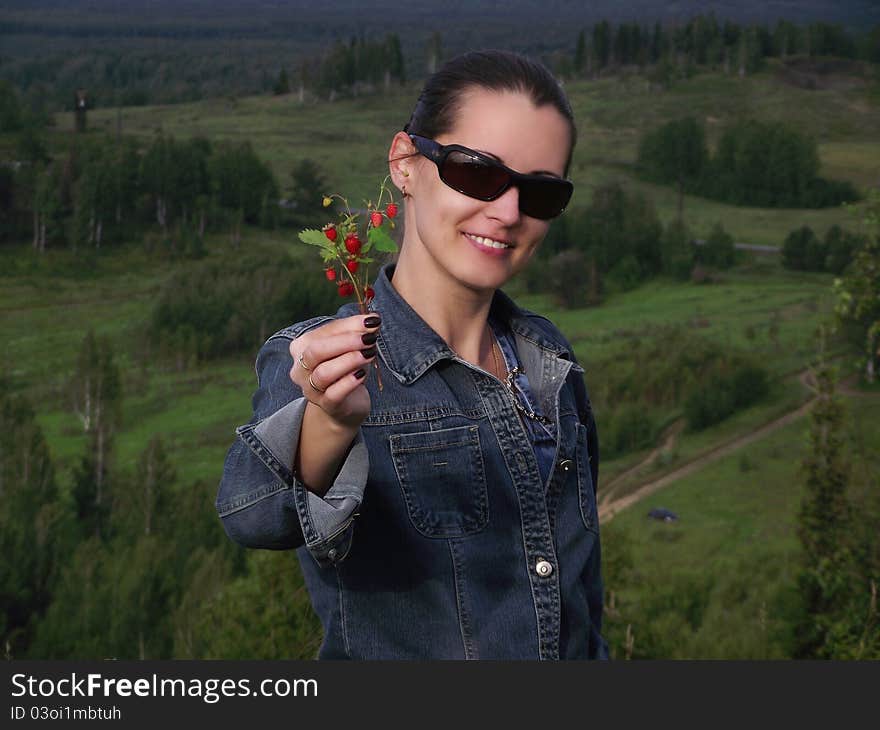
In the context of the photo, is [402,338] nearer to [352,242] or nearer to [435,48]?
[352,242]

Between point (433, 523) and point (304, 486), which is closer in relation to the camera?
point (304, 486)

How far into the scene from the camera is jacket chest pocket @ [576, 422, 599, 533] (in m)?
2.96

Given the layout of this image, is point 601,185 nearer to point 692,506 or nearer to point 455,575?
point 692,506

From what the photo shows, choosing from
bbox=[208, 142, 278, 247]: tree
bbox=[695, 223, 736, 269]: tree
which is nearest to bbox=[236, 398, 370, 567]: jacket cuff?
bbox=[208, 142, 278, 247]: tree

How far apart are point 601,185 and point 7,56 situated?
7022 centimetres

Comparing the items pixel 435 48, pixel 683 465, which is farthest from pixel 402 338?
pixel 435 48

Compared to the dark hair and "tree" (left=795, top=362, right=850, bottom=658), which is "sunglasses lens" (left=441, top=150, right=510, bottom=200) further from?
"tree" (left=795, top=362, right=850, bottom=658)

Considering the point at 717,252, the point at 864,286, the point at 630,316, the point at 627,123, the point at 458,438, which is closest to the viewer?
the point at 458,438

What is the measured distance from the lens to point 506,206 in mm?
2734

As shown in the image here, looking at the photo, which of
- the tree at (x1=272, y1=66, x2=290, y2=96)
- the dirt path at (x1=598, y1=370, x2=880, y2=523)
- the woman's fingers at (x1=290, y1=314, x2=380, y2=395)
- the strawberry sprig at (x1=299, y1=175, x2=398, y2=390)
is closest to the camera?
the woman's fingers at (x1=290, y1=314, x2=380, y2=395)

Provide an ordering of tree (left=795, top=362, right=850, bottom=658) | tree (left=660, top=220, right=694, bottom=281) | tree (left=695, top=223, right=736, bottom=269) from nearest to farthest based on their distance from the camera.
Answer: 1. tree (left=795, top=362, right=850, bottom=658)
2. tree (left=695, top=223, right=736, bottom=269)
3. tree (left=660, top=220, right=694, bottom=281)

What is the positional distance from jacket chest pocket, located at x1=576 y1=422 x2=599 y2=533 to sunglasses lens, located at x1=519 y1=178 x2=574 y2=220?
614mm

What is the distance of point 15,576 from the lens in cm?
5728

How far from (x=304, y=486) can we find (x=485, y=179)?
858 millimetres
